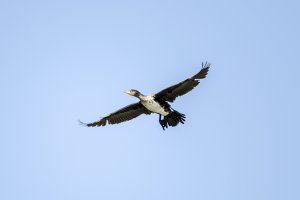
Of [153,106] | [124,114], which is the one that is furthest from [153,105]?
[124,114]

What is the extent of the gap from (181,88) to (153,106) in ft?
4.98

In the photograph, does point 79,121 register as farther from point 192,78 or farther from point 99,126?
point 192,78

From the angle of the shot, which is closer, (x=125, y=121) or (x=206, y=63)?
(x=206, y=63)

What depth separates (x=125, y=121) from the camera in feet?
123

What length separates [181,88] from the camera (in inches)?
1389

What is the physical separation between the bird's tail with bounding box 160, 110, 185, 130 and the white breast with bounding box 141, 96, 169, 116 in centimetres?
23

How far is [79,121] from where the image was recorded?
124 ft

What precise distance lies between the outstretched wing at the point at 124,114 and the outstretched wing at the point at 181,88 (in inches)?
58.2

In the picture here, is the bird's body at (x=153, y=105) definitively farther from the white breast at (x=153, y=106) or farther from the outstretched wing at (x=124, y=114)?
the outstretched wing at (x=124, y=114)

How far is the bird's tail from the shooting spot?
35.6 metres

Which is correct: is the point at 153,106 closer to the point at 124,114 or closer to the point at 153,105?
the point at 153,105

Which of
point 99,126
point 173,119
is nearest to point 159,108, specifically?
point 173,119

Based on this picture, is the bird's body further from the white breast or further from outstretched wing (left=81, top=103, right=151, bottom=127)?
outstretched wing (left=81, top=103, right=151, bottom=127)

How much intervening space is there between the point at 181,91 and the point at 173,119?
1.28 meters
